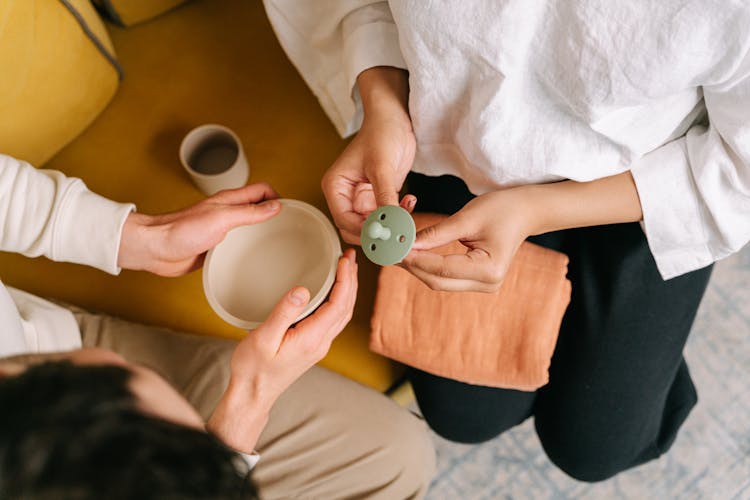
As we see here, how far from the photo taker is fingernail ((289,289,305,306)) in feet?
2.23

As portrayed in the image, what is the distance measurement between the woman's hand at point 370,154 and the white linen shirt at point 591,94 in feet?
0.08

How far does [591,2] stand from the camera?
57 centimetres

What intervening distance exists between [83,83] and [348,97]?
18.0 inches

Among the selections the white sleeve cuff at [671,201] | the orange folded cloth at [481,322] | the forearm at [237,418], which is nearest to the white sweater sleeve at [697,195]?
the white sleeve cuff at [671,201]

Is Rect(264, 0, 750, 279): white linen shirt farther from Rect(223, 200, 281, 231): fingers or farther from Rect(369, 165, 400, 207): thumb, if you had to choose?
Rect(223, 200, 281, 231): fingers

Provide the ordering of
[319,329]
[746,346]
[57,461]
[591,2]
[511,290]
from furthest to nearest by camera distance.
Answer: [746,346] < [511,290] < [319,329] < [591,2] < [57,461]

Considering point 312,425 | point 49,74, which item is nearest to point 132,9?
point 49,74

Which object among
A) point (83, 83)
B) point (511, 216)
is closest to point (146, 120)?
point (83, 83)

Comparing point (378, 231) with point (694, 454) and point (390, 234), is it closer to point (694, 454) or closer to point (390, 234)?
point (390, 234)

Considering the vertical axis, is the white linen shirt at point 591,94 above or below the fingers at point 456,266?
above

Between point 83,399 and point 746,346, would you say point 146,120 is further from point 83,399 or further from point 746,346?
point 746,346

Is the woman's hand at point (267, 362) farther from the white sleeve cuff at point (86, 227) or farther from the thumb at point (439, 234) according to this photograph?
the white sleeve cuff at point (86, 227)

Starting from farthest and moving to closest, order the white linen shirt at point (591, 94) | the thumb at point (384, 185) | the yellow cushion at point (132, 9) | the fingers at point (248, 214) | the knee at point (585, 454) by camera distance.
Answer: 1. the yellow cushion at point (132, 9)
2. the knee at point (585, 454)
3. the fingers at point (248, 214)
4. the thumb at point (384, 185)
5. the white linen shirt at point (591, 94)

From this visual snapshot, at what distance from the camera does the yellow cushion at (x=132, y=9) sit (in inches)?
41.7
